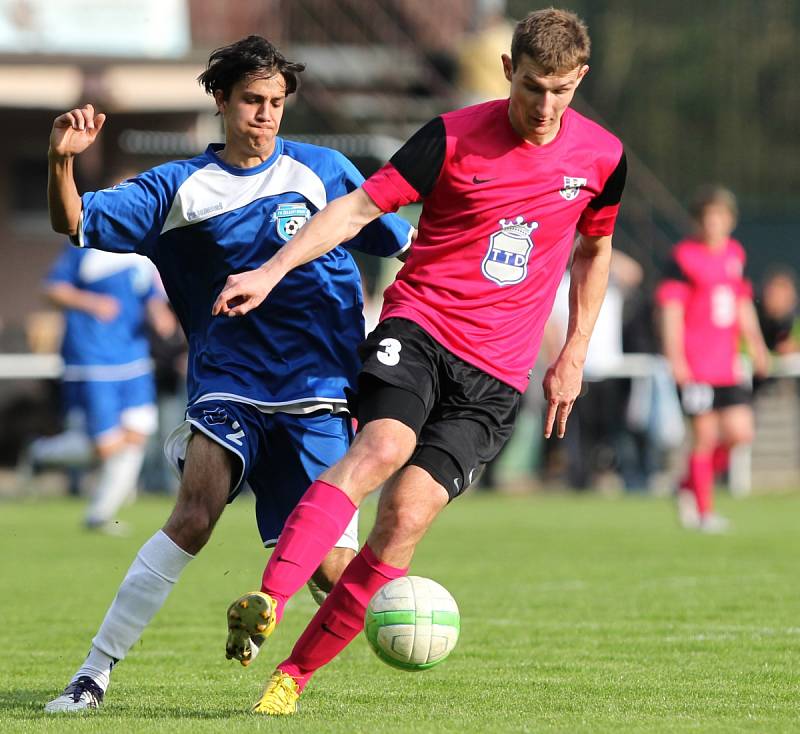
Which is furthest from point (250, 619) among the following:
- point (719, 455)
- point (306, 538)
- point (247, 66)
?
point (719, 455)

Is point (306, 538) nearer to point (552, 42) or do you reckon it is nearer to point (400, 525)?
point (400, 525)

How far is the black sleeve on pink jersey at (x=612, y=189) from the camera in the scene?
6137 millimetres

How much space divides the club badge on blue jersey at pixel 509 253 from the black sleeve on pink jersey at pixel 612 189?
0.33 meters

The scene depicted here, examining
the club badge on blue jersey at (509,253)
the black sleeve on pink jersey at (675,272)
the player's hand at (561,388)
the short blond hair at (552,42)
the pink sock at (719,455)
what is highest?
the short blond hair at (552,42)

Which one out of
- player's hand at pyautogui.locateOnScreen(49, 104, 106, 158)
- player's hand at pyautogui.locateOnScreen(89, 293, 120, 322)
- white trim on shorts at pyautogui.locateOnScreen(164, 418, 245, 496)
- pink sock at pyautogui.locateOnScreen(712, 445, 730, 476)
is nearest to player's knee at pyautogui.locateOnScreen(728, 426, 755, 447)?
pink sock at pyautogui.locateOnScreen(712, 445, 730, 476)

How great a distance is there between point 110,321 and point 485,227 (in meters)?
8.65

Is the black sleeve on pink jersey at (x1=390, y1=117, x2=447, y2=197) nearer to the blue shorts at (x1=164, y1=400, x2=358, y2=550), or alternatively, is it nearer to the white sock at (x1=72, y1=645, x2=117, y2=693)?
the blue shorts at (x1=164, y1=400, x2=358, y2=550)

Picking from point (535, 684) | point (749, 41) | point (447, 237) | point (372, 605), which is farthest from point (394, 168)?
point (749, 41)

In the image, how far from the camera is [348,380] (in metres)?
6.29

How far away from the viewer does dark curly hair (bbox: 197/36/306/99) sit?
19.9 ft

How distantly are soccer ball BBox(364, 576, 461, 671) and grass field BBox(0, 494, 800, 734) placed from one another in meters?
0.21

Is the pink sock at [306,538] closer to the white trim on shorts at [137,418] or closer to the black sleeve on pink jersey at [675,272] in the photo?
the white trim on shorts at [137,418]

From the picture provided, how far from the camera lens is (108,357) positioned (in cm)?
1413

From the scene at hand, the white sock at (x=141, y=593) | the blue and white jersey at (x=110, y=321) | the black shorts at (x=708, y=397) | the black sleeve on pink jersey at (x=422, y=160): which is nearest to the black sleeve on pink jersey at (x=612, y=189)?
the black sleeve on pink jersey at (x=422, y=160)
